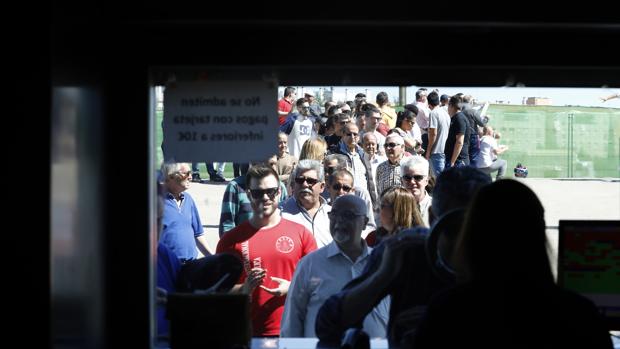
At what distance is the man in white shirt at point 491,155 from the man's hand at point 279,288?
1.26m

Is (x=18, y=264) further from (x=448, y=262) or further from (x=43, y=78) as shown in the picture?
(x=448, y=262)

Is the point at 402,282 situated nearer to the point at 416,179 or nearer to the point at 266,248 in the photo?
the point at 266,248

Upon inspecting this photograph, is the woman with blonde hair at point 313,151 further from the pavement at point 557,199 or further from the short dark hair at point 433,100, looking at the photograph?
the short dark hair at point 433,100

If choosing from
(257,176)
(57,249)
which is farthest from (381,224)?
(57,249)

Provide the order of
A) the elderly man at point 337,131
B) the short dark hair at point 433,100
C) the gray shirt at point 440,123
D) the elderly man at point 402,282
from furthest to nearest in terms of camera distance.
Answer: the short dark hair at point 433,100
the gray shirt at point 440,123
the elderly man at point 337,131
the elderly man at point 402,282

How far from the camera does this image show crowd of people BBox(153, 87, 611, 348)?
8.12 ft

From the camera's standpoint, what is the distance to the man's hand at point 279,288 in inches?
203

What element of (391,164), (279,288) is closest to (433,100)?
(391,164)

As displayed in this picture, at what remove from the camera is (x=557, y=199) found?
7.40 meters

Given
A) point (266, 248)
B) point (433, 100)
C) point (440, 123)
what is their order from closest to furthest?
point (266, 248)
point (440, 123)
point (433, 100)

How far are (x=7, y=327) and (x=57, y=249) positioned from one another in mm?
225

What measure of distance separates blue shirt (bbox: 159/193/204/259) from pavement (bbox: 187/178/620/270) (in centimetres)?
30

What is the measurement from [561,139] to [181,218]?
243cm

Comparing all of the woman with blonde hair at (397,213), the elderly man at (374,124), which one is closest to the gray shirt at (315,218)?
the woman with blonde hair at (397,213)
